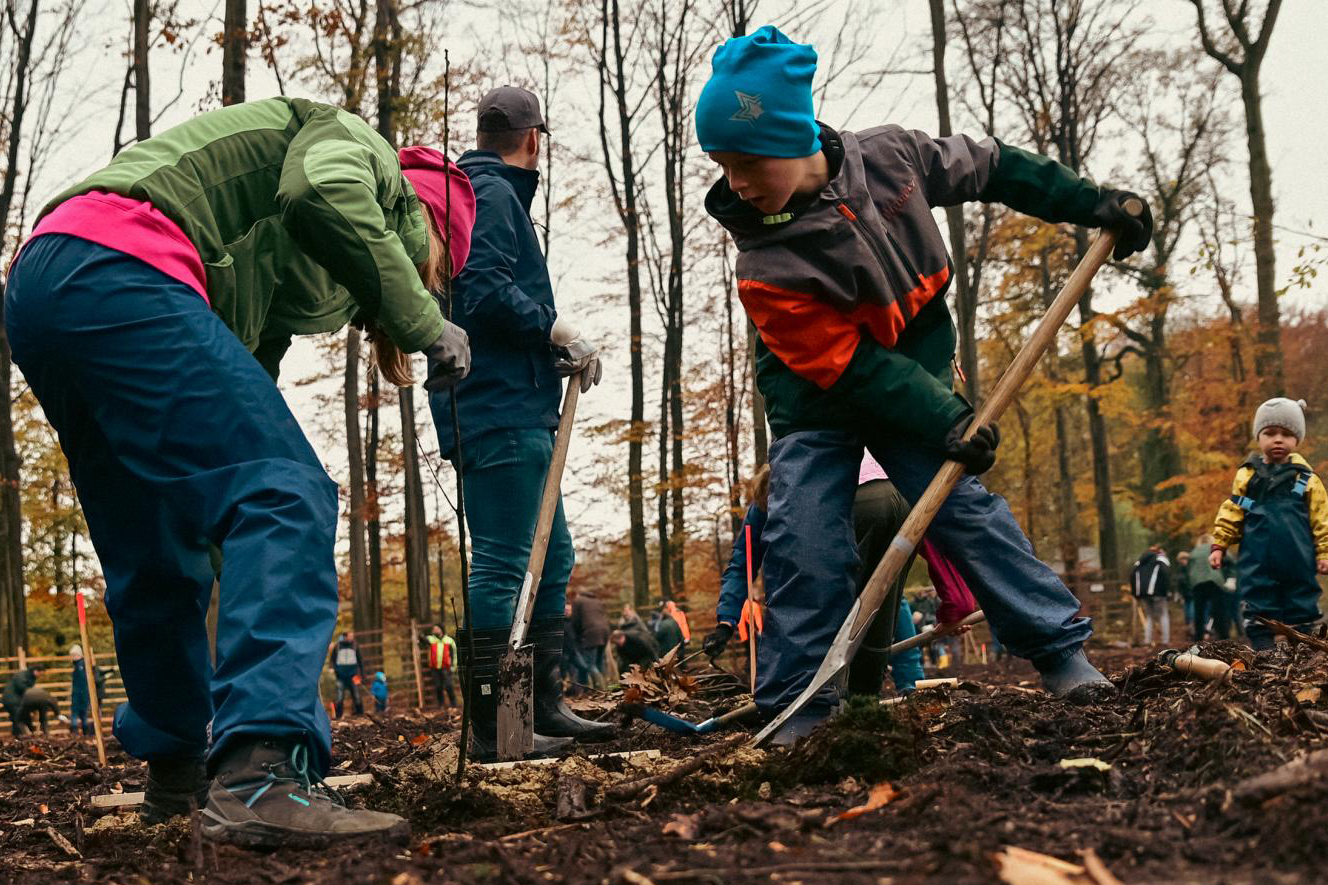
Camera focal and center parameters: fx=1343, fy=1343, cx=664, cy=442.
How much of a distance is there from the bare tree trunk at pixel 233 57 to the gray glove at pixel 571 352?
24.0ft

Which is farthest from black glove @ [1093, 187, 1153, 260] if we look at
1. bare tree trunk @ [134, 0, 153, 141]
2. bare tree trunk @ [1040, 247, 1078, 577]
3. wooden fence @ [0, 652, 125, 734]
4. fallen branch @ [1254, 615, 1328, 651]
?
bare tree trunk @ [1040, 247, 1078, 577]

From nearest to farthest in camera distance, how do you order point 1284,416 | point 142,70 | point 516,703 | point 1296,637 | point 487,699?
point 1296,637 < point 516,703 < point 487,699 < point 1284,416 < point 142,70

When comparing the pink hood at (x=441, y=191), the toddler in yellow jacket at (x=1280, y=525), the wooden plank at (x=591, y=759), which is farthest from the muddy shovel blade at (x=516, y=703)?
the toddler in yellow jacket at (x=1280, y=525)

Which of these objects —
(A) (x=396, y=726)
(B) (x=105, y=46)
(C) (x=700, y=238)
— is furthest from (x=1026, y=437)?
(A) (x=396, y=726)

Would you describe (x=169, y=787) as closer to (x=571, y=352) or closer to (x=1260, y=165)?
(x=571, y=352)

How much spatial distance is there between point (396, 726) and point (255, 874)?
5.91 m

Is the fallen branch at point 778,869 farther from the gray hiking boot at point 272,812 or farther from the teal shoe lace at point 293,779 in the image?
the teal shoe lace at point 293,779

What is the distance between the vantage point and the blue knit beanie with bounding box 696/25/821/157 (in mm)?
3451

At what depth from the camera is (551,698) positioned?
4.65m

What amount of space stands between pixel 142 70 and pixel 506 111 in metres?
10.6

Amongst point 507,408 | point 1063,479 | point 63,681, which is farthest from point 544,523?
point 1063,479

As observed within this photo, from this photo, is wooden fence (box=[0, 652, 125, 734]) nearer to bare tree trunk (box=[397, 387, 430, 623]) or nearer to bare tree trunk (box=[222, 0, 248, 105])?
bare tree trunk (box=[397, 387, 430, 623])

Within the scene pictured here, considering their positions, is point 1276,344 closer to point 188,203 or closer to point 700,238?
point 700,238

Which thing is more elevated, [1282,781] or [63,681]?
[1282,781]
